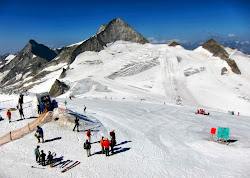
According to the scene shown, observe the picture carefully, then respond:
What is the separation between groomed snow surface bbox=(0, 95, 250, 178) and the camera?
11992 mm

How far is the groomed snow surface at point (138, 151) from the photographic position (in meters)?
12.0

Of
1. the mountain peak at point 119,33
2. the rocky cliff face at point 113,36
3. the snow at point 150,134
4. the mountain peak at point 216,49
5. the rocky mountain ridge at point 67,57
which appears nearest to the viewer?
the snow at point 150,134

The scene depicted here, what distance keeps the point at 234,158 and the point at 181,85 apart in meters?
39.5

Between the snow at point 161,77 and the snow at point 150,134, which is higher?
the snow at point 161,77

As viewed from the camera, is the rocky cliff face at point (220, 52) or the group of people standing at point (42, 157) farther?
the rocky cliff face at point (220, 52)

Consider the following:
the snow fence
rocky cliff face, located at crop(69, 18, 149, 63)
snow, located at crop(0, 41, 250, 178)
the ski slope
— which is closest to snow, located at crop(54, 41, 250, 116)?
the ski slope

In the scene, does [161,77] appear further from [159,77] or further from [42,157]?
[42,157]

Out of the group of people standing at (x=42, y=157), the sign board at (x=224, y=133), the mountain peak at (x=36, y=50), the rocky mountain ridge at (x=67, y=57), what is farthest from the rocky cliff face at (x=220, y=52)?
the mountain peak at (x=36, y=50)

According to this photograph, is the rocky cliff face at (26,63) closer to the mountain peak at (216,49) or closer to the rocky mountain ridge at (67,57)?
the rocky mountain ridge at (67,57)

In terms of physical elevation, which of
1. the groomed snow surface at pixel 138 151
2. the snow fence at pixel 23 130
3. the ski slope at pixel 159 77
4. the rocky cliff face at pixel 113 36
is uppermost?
the rocky cliff face at pixel 113 36

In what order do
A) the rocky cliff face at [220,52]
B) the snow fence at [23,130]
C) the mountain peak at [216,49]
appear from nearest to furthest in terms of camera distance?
the snow fence at [23,130] < the rocky cliff face at [220,52] < the mountain peak at [216,49]

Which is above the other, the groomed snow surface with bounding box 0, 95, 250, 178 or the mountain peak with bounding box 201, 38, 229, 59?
the mountain peak with bounding box 201, 38, 229, 59

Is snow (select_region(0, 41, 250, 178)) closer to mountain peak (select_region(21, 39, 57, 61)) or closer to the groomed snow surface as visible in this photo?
the groomed snow surface

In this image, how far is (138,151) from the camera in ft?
49.0
